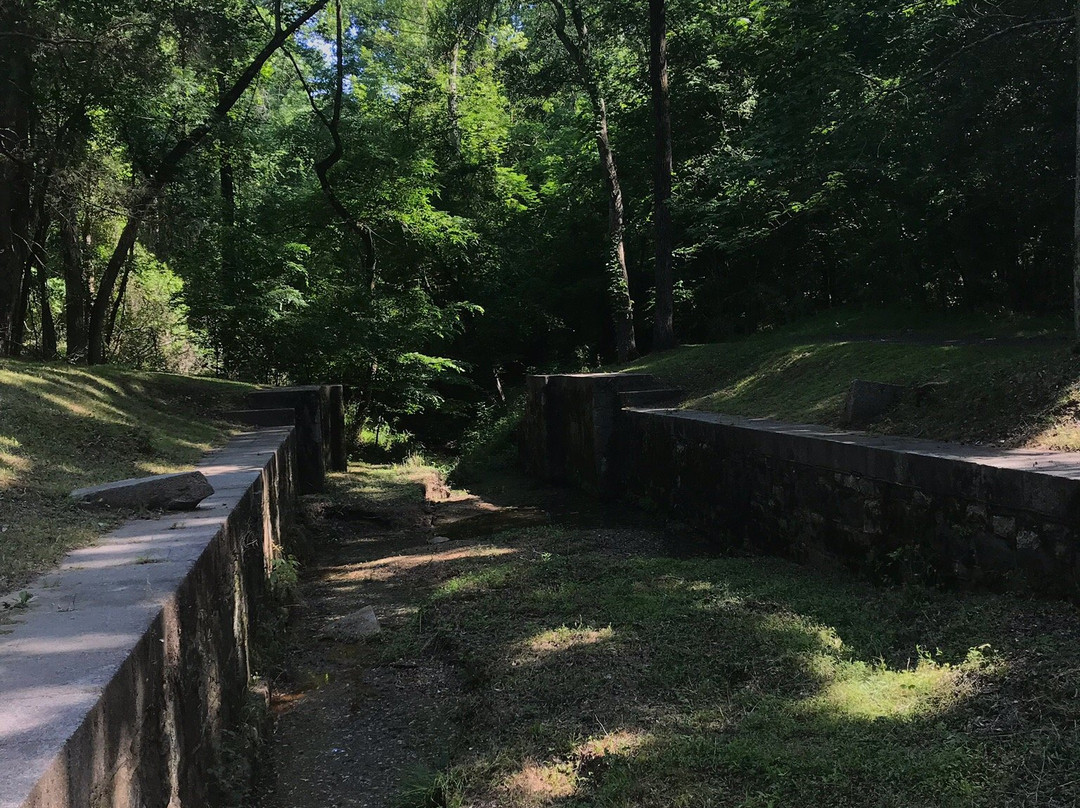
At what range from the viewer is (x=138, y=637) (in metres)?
2.58


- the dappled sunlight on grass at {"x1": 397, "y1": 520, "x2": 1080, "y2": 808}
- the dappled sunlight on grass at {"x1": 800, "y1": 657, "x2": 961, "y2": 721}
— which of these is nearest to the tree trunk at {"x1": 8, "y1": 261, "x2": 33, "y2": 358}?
the dappled sunlight on grass at {"x1": 397, "y1": 520, "x2": 1080, "y2": 808}

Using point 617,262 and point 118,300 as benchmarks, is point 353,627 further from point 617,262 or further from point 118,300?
point 118,300

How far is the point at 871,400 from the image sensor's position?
749cm

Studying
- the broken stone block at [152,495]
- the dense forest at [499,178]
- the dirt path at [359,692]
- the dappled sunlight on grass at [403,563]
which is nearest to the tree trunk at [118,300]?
the dense forest at [499,178]

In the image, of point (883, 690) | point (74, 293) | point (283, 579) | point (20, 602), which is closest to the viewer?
point (20, 602)

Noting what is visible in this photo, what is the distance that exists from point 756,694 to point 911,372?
16.8ft

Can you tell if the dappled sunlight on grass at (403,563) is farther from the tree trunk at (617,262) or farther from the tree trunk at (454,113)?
the tree trunk at (454,113)

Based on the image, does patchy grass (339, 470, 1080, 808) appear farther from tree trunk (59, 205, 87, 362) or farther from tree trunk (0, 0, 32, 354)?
tree trunk (59, 205, 87, 362)

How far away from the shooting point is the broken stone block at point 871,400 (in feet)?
24.4

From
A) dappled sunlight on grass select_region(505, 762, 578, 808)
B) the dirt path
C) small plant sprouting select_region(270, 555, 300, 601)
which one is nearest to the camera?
dappled sunlight on grass select_region(505, 762, 578, 808)

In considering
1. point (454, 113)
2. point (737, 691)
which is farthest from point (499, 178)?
point (737, 691)

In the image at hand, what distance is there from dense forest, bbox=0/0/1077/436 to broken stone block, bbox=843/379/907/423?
134 inches

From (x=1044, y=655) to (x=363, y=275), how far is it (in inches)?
639

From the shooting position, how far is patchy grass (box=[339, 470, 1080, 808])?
3.18m
